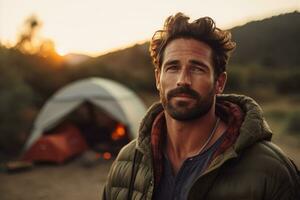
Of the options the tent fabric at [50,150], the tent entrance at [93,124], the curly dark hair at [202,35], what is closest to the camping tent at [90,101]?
the tent fabric at [50,150]

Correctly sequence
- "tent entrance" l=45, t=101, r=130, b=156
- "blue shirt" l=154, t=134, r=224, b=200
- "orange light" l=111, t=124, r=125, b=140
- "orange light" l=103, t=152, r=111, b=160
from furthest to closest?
1. "tent entrance" l=45, t=101, r=130, b=156
2. "orange light" l=111, t=124, r=125, b=140
3. "orange light" l=103, t=152, r=111, b=160
4. "blue shirt" l=154, t=134, r=224, b=200

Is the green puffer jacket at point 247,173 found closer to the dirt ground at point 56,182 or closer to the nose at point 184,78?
the nose at point 184,78

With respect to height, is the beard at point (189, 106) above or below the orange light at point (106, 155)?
above

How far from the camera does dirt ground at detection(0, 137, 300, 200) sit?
6.75m

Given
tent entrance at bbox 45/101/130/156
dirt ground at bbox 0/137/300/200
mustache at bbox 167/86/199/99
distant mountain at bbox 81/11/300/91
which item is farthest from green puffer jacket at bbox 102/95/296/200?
distant mountain at bbox 81/11/300/91

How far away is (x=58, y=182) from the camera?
24.7ft

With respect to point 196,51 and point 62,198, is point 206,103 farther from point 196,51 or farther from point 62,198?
point 62,198

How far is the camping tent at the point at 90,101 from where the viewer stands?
9445 mm

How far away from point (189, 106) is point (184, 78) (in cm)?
13

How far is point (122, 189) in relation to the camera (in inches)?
80.2

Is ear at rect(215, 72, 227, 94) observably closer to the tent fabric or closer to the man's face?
the man's face

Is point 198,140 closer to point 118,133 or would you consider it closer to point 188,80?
point 188,80

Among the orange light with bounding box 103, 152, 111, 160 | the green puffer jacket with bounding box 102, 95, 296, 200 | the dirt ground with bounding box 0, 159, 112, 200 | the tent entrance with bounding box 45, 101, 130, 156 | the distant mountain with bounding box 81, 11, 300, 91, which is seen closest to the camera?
the green puffer jacket with bounding box 102, 95, 296, 200

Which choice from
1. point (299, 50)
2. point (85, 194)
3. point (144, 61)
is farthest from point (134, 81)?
point (299, 50)
